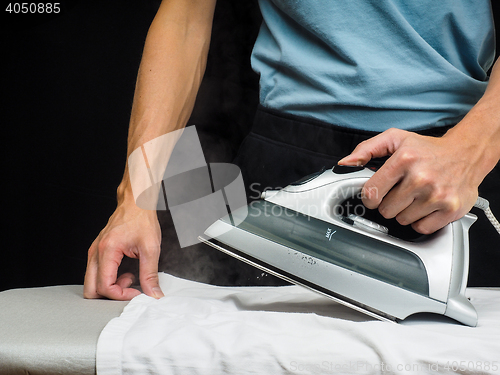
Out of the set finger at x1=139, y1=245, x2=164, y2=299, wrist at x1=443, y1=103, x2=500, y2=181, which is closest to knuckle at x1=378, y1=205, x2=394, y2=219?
wrist at x1=443, y1=103, x2=500, y2=181

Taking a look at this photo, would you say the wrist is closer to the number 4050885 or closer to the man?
the man

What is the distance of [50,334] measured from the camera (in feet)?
1.57

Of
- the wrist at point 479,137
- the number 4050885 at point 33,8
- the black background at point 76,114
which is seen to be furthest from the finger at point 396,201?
the number 4050885 at point 33,8

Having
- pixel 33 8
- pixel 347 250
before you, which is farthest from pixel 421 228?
pixel 33 8

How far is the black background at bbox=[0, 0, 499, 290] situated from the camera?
1340 millimetres

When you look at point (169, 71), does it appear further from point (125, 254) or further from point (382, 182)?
point (382, 182)

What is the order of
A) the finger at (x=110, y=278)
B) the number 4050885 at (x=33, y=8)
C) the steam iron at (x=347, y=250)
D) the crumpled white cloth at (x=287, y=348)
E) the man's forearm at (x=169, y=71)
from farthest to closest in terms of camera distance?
1. the number 4050885 at (x=33, y=8)
2. the man's forearm at (x=169, y=71)
3. the finger at (x=110, y=278)
4. the steam iron at (x=347, y=250)
5. the crumpled white cloth at (x=287, y=348)

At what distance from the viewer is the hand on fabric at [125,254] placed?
725 mm

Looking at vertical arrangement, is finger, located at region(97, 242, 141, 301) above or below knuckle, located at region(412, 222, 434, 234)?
below

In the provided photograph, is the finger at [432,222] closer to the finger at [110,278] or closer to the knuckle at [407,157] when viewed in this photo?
the knuckle at [407,157]

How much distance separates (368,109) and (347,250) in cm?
33

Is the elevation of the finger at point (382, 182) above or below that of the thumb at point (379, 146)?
below

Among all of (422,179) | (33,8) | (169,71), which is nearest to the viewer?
(422,179)

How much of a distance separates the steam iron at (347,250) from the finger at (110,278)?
0.19m
